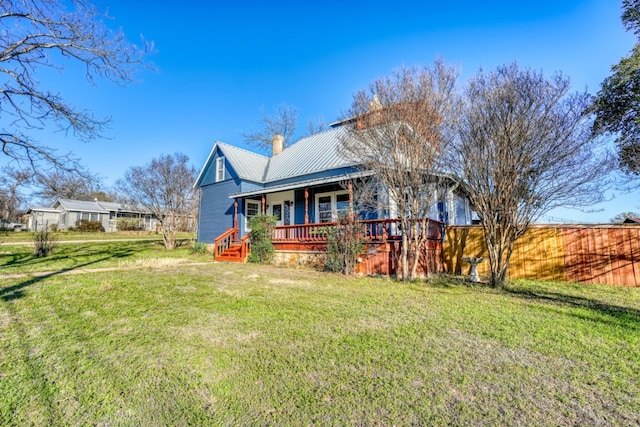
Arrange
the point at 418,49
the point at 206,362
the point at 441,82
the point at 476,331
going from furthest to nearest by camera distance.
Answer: the point at 418,49
the point at 441,82
the point at 476,331
the point at 206,362

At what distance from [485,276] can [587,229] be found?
3162 mm

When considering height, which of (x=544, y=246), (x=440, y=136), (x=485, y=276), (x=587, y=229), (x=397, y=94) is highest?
(x=397, y=94)

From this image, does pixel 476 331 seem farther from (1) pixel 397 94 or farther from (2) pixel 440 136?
(1) pixel 397 94

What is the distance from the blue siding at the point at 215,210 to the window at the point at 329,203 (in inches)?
223

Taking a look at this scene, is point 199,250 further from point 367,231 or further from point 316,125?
point 316,125

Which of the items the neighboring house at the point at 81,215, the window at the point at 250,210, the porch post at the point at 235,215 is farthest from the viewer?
the neighboring house at the point at 81,215

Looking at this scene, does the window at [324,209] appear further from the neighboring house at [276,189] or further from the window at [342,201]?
the window at [342,201]

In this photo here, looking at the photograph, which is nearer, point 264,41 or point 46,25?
point 46,25

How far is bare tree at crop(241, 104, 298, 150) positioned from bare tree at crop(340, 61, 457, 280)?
22.1 m

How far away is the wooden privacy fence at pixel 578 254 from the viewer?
780cm

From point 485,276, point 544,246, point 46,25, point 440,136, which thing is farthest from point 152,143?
point 544,246

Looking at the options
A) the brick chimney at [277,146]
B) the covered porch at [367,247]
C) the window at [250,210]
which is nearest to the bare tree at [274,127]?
the brick chimney at [277,146]

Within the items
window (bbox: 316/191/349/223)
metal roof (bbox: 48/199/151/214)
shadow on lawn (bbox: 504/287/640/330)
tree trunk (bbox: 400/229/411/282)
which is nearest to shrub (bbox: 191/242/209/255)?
window (bbox: 316/191/349/223)

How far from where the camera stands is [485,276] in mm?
9398
